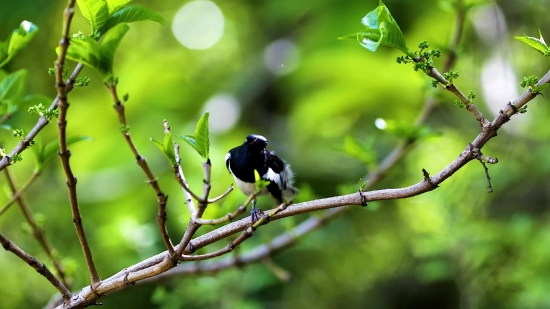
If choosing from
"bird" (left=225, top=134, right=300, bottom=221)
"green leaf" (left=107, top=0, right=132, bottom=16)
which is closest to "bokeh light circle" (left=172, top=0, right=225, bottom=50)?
"bird" (left=225, top=134, right=300, bottom=221)

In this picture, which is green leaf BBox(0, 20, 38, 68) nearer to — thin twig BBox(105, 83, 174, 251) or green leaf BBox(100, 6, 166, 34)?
green leaf BBox(100, 6, 166, 34)

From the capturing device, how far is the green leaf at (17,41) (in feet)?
3.76

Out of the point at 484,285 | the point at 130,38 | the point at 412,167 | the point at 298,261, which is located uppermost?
the point at 130,38

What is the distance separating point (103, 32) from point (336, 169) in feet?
8.89

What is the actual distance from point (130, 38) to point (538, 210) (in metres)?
3.65

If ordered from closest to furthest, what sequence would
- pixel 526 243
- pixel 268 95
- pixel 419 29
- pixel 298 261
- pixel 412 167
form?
1. pixel 526 243
2. pixel 419 29
3. pixel 412 167
4. pixel 298 261
5. pixel 268 95

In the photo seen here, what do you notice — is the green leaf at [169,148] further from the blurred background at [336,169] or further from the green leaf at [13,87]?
the blurred background at [336,169]

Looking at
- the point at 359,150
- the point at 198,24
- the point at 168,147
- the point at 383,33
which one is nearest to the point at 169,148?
the point at 168,147

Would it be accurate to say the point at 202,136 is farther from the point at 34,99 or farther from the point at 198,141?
the point at 34,99

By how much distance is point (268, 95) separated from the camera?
425 centimetres

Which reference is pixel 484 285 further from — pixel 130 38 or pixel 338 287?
pixel 130 38

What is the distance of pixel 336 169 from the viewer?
3594mm

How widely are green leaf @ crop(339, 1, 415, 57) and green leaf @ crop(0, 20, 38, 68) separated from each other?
667 mm

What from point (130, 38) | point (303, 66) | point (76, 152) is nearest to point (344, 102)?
point (303, 66)
